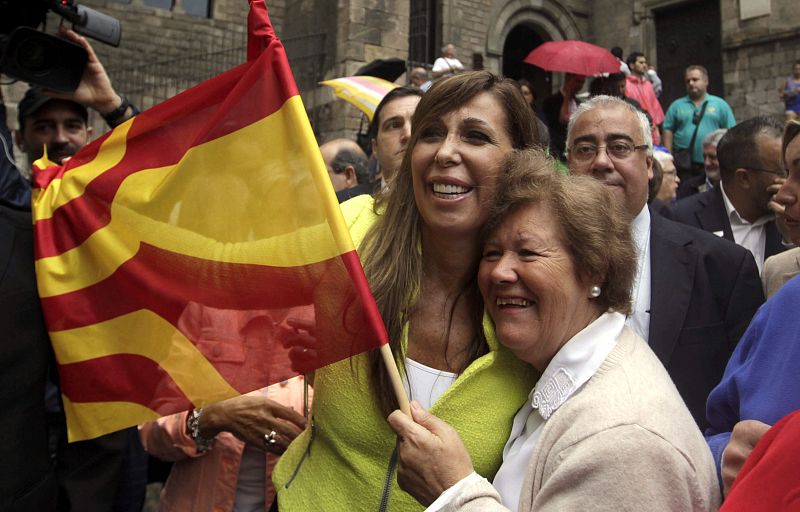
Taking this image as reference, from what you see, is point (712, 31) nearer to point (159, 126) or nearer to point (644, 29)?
point (644, 29)

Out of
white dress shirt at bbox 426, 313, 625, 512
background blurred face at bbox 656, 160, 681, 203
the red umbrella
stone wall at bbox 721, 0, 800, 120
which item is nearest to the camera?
white dress shirt at bbox 426, 313, 625, 512

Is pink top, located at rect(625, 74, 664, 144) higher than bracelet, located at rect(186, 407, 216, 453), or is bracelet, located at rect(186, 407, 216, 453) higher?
pink top, located at rect(625, 74, 664, 144)

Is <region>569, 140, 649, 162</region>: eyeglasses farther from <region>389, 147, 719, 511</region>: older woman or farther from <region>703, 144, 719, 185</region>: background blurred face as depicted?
<region>703, 144, 719, 185</region>: background blurred face

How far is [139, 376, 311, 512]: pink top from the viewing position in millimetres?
2805

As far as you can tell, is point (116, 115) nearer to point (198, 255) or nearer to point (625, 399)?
point (198, 255)

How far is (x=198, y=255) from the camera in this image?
2154mm

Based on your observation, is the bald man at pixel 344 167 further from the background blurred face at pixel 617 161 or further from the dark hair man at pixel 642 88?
the dark hair man at pixel 642 88

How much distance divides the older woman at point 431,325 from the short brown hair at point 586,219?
13cm

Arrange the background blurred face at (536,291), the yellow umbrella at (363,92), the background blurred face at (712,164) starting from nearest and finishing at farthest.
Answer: the background blurred face at (536,291) → the yellow umbrella at (363,92) → the background blurred face at (712,164)

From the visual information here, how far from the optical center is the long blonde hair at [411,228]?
219 centimetres

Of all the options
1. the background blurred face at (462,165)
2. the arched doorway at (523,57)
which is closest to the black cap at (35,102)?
the background blurred face at (462,165)

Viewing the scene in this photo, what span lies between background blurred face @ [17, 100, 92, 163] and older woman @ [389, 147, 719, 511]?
2056 mm

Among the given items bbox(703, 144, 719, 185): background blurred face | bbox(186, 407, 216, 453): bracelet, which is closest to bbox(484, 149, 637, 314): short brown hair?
bbox(186, 407, 216, 453): bracelet

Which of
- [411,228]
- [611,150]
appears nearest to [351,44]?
[611,150]
